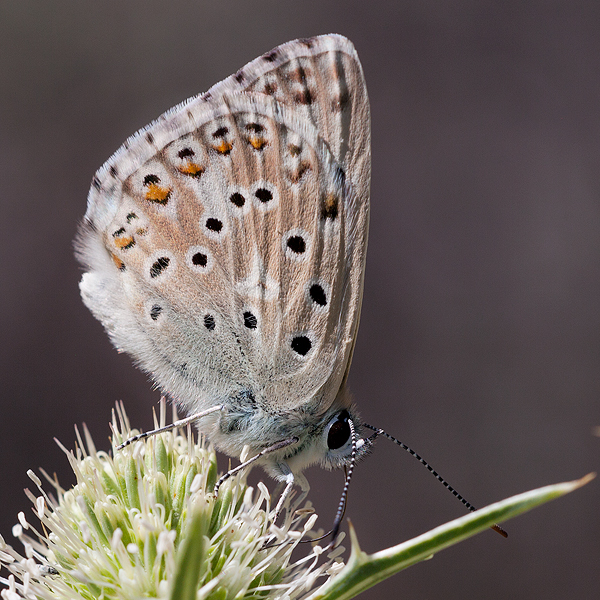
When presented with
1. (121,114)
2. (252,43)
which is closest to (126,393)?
(121,114)

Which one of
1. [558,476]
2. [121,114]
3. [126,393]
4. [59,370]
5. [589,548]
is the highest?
[121,114]

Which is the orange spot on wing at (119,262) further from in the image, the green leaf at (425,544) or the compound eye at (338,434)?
the green leaf at (425,544)

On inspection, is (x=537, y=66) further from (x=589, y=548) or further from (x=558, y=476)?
(x=589, y=548)

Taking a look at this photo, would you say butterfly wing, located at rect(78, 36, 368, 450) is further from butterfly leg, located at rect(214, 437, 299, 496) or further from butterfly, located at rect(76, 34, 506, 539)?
butterfly leg, located at rect(214, 437, 299, 496)

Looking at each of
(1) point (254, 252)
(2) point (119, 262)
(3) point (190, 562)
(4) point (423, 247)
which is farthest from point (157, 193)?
(4) point (423, 247)

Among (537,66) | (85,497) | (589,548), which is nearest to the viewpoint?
(85,497)

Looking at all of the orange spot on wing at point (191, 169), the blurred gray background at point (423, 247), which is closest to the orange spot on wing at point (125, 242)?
the orange spot on wing at point (191, 169)

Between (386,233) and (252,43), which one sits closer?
(386,233)
